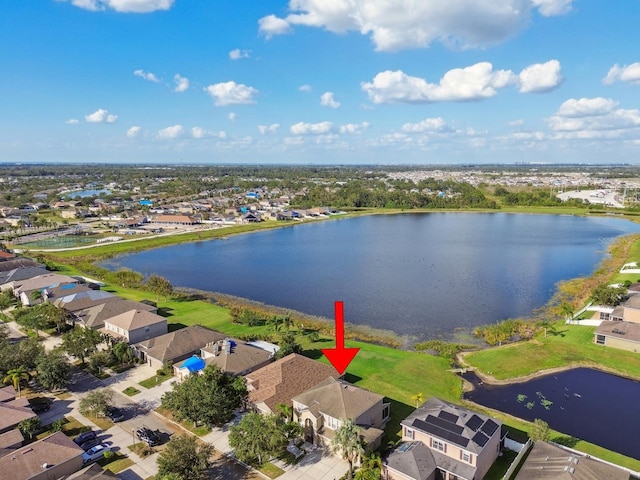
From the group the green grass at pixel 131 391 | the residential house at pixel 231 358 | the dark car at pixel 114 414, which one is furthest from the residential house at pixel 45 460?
the residential house at pixel 231 358

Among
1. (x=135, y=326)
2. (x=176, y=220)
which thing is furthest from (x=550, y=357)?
(x=176, y=220)

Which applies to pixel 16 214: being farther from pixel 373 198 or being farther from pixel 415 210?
pixel 415 210

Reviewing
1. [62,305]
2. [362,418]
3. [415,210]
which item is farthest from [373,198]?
[362,418]

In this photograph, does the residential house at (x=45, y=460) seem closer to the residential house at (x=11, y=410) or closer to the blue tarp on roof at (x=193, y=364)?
the residential house at (x=11, y=410)

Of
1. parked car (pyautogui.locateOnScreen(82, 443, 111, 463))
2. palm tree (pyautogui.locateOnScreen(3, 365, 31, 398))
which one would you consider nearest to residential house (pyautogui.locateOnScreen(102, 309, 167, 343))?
palm tree (pyautogui.locateOnScreen(3, 365, 31, 398))

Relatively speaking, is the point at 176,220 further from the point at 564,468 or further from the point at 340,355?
the point at 564,468

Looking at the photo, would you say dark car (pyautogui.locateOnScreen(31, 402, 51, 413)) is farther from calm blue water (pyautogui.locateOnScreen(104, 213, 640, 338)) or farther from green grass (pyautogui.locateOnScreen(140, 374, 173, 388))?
calm blue water (pyautogui.locateOnScreen(104, 213, 640, 338))
